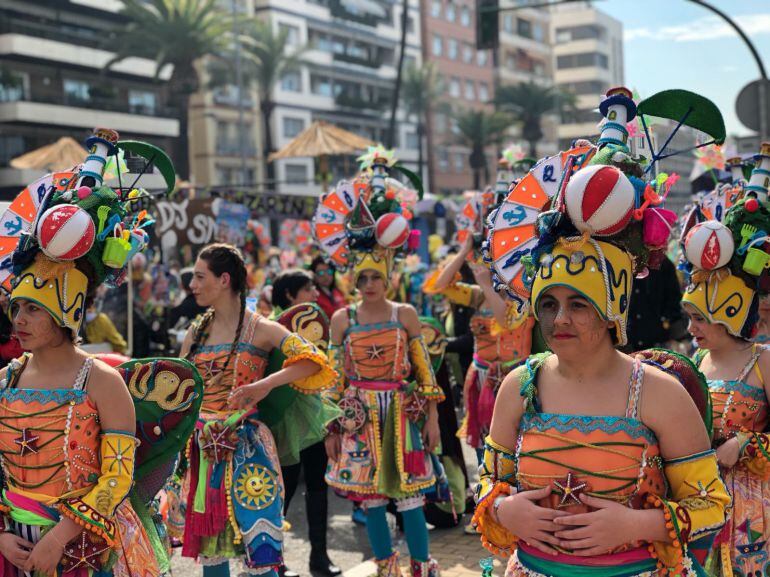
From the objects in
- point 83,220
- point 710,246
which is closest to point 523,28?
point 710,246

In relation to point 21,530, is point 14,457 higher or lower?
higher

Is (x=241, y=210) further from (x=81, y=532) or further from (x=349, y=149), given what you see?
(x=81, y=532)

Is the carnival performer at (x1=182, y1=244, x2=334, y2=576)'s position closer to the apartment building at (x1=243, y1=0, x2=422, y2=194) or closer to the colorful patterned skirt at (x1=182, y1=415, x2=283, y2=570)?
the colorful patterned skirt at (x1=182, y1=415, x2=283, y2=570)

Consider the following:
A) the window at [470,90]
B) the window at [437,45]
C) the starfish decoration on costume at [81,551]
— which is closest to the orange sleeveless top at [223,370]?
the starfish decoration on costume at [81,551]

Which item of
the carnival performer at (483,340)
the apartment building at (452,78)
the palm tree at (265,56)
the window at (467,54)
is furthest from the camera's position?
the window at (467,54)

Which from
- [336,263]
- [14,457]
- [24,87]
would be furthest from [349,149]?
[24,87]

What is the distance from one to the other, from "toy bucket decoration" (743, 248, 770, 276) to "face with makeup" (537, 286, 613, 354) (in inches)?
69.2

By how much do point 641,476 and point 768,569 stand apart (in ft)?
6.13

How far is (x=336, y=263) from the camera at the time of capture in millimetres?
6695

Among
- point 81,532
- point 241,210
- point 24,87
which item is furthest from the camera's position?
point 24,87

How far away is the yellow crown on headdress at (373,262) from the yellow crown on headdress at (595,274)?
11.1ft

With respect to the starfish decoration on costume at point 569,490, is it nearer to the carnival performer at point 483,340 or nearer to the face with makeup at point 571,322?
the face with makeup at point 571,322

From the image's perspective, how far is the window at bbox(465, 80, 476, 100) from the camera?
246ft

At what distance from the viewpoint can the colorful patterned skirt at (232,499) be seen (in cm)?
487
